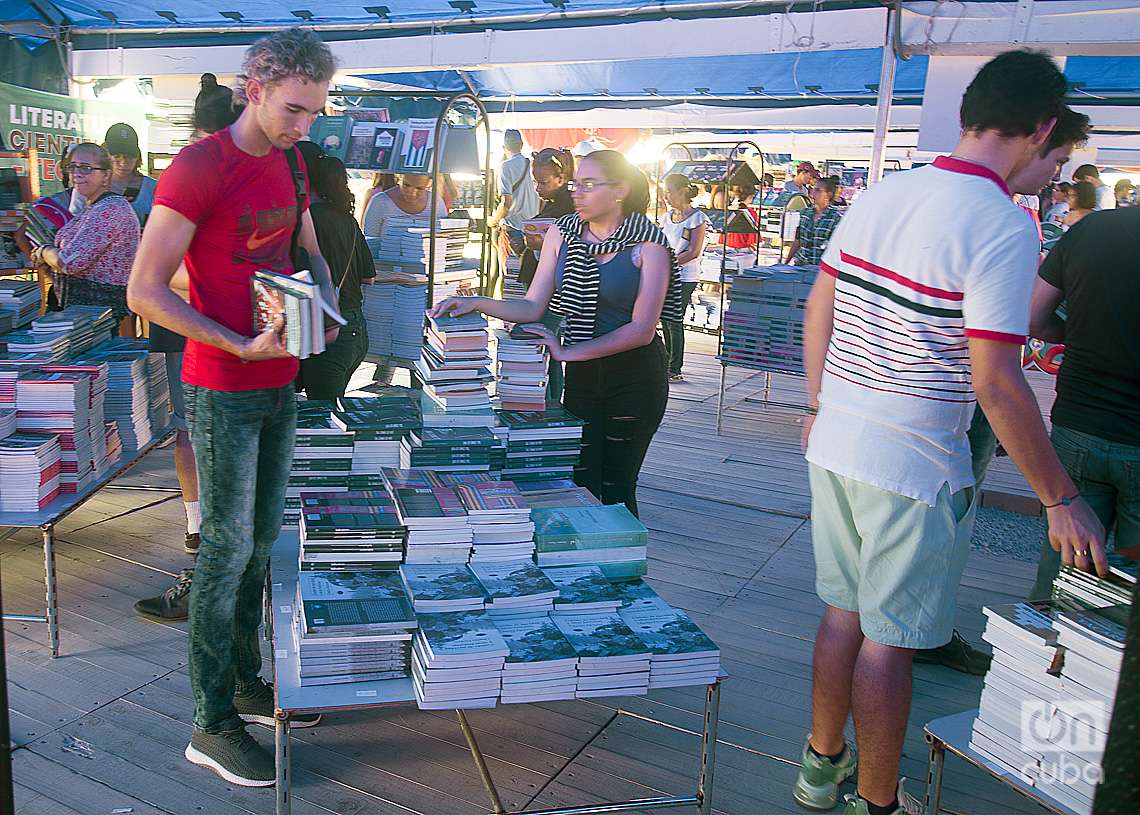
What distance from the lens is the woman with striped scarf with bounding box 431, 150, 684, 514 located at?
11.1 feet

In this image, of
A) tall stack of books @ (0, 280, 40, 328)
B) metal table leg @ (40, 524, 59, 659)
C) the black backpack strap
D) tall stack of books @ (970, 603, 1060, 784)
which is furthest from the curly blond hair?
tall stack of books @ (0, 280, 40, 328)

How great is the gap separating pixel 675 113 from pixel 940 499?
33.3ft

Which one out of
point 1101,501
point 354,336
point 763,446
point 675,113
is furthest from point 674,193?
point 1101,501

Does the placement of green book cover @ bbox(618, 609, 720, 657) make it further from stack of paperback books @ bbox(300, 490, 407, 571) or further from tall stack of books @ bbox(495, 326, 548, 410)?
tall stack of books @ bbox(495, 326, 548, 410)

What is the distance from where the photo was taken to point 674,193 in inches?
325

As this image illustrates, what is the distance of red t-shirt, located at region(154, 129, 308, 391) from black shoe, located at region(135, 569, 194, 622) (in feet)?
4.58

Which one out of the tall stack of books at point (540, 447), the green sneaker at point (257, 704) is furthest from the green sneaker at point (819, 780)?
the green sneaker at point (257, 704)

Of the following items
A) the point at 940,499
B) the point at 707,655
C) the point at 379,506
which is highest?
the point at 940,499

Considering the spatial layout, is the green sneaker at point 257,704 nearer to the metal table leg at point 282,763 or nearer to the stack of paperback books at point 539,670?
the metal table leg at point 282,763

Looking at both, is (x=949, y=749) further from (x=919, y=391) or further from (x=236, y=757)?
(x=236, y=757)

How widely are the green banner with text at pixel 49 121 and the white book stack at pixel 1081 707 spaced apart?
7226 millimetres

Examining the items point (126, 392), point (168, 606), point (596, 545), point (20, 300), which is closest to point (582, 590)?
point (596, 545)

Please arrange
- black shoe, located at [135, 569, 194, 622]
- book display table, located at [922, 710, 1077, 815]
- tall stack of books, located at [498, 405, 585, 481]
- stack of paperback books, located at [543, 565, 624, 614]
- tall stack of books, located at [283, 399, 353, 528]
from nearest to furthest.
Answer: book display table, located at [922, 710, 1077, 815], stack of paperback books, located at [543, 565, 624, 614], tall stack of books, located at [283, 399, 353, 528], tall stack of books, located at [498, 405, 585, 481], black shoe, located at [135, 569, 194, 622]

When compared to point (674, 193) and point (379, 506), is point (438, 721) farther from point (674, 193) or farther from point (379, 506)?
point (674, 193)
